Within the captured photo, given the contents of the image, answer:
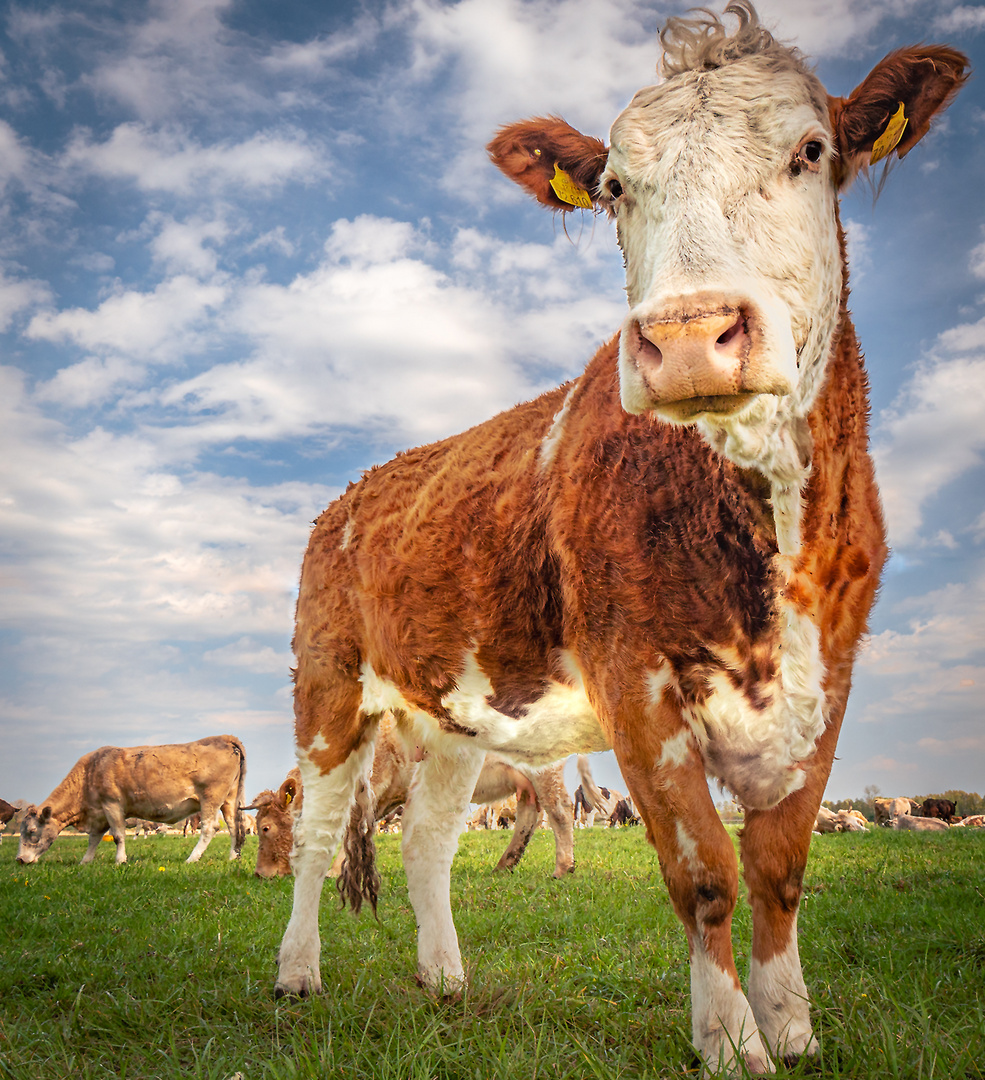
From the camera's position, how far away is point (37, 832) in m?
15.8

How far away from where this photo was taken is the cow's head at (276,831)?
10.2m

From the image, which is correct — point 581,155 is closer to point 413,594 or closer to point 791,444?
point 791,444

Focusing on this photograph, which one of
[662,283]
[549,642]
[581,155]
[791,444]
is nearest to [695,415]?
[662,283]

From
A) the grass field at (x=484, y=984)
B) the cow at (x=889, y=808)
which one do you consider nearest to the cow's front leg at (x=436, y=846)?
the grass field at (x=484, y=984)

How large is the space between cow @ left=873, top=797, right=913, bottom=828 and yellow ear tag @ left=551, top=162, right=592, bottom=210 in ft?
60.2

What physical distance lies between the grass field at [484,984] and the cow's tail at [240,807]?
6578 mm

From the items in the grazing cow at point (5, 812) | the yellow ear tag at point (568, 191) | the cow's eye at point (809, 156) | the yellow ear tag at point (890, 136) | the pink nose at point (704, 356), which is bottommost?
the grazing cow at point (5, 812)

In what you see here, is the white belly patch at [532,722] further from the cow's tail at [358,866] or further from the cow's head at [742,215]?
the cow's tail at [358,866]

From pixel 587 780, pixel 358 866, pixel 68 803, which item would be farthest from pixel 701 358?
pixel 68 803

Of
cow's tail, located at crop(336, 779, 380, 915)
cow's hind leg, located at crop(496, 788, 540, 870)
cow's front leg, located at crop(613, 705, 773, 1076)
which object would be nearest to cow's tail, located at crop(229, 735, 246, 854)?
cow's hind leg, located at crop(496, 788, 540, 870)

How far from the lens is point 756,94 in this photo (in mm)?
2916

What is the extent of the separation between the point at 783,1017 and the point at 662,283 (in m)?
2.58

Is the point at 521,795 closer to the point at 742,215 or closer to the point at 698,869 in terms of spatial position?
the point at 698,869

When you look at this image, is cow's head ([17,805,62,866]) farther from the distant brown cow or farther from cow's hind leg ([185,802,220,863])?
the distant brown cow
